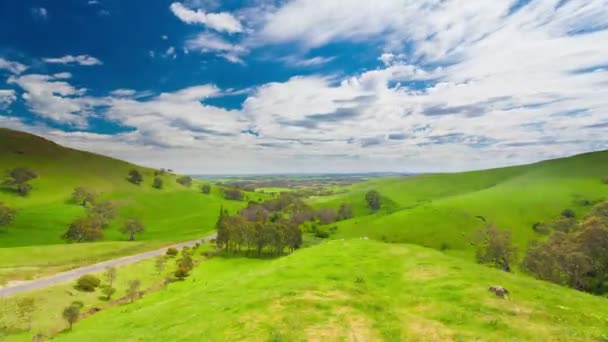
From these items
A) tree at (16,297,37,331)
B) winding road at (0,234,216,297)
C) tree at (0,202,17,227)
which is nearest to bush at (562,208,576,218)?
winding road at (0,234,216,297)

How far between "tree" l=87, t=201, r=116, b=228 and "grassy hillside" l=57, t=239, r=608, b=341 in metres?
138

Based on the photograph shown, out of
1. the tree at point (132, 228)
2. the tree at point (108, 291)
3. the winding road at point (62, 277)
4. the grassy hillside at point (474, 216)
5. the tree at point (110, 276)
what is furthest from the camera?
the tree at point (132, 228)

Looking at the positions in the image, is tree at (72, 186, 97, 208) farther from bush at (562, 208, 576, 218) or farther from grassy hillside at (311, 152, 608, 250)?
bush at (562, 208, 576, 218)

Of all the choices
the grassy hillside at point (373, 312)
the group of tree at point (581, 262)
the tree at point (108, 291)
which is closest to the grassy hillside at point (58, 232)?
the tree at point (108, 291)

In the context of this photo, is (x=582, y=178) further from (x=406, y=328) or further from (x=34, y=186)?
(x=34, y=186)

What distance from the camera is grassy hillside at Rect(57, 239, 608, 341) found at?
2370 cm

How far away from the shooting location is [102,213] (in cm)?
16938

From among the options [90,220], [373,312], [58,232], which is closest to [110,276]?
[373,312]

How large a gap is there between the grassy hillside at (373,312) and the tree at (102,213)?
138 meters

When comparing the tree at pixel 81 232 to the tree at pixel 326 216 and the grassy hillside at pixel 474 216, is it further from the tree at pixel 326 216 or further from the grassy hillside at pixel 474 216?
the tree at pixel 326 216

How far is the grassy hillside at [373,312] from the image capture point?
23703 mm

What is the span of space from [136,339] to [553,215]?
170937 millimetres

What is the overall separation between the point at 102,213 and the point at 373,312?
183710mm

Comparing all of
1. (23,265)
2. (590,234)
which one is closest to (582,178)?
(590,234)
